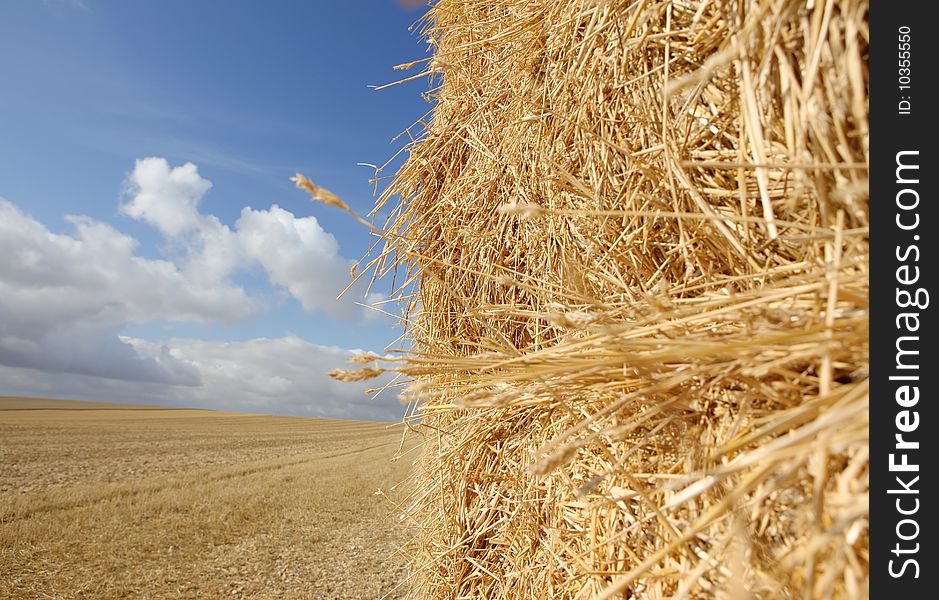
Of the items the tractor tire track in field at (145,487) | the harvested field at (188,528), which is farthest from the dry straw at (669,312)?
the tractor tire track in field at (145,487)

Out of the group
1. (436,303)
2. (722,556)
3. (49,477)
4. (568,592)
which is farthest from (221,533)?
(722,556)

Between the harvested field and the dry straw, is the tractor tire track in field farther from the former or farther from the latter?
the dry straw

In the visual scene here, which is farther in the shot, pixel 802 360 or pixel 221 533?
pixel 221 533

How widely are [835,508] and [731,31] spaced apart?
684 millimetres

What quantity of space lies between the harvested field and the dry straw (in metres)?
1.38

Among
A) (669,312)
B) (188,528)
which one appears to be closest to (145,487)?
(188,528)

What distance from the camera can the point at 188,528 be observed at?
23.4 ft

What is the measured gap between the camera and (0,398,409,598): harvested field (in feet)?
17.5

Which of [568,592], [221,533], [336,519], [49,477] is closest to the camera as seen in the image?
[568,592]

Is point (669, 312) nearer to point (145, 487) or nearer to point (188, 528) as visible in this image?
point (188, 528)

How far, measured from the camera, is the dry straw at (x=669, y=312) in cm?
66

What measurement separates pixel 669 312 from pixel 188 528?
789cm

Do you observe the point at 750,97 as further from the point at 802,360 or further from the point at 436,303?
the point at 436,303
